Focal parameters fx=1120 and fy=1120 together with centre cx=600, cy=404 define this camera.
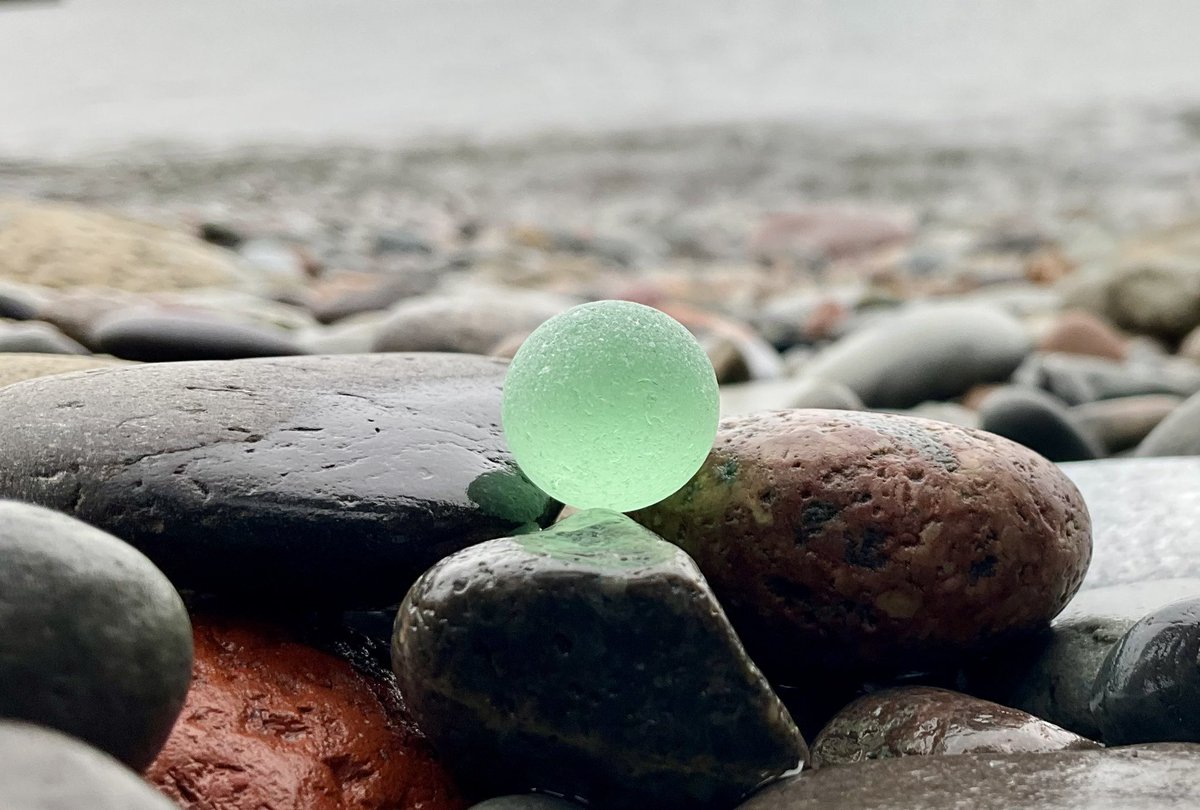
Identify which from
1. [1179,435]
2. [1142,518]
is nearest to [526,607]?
[1142,518]

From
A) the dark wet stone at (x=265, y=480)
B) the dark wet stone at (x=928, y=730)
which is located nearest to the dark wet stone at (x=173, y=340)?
the dark wet stone at (x=265, y=480)

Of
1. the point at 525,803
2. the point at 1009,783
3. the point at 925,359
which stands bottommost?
the point at 925,359

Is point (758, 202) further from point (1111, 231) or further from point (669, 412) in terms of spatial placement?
point (669, 412)

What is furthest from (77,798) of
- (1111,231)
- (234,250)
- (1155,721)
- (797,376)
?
(1111,231)

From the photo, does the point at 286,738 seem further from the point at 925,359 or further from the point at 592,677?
the point at 925,359

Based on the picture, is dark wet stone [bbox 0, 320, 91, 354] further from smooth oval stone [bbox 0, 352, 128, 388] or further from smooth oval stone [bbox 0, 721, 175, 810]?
smooth oval stone [bbox 0, 721, 175, 810]
